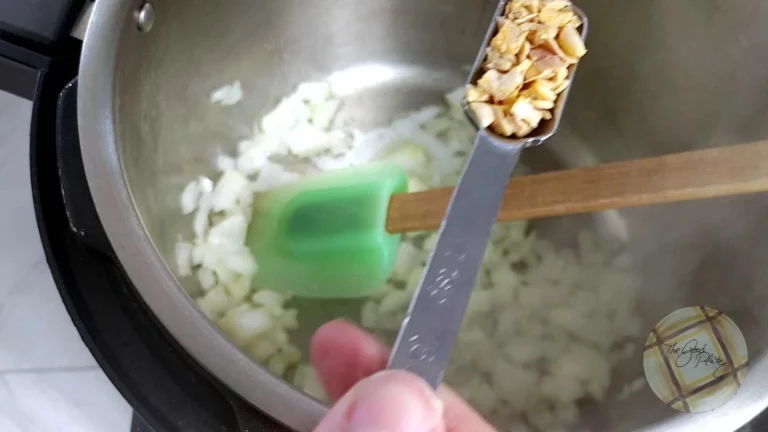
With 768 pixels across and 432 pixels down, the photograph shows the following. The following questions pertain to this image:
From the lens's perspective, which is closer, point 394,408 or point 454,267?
point 394,408

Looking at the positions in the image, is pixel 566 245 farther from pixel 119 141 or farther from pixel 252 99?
pixel 119 141

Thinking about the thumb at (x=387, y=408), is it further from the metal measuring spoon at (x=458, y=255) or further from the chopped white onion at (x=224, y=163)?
the chopped white onion at (x=224, y=163)

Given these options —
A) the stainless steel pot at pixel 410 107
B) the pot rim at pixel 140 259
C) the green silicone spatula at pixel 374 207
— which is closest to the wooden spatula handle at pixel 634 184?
the green silicone spatula at pixel 374 207

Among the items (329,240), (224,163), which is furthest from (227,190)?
(329,240)

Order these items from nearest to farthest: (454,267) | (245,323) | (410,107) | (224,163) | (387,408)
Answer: (387,408)
(454,267)
(245,323)
(224,163)
(410,107)

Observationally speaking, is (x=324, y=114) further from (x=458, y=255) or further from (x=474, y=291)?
(x=458, y=255)

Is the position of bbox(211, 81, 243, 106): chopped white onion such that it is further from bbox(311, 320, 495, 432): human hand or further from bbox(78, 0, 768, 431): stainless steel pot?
bbox(311, 320, 495, 432): human hand

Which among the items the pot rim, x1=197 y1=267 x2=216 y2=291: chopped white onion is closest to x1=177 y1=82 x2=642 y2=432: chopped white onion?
x1=197 y1=267 x2=216 y2=291: chopped white onion
